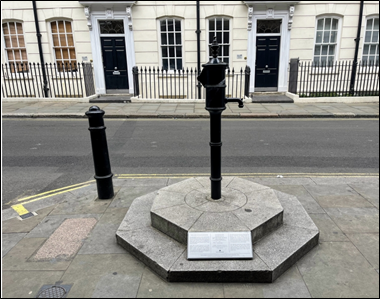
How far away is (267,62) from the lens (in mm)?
14133

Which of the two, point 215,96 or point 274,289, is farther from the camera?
point 215,96

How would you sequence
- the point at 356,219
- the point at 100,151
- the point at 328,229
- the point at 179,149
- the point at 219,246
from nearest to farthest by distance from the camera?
the point at 219,246, the point at 328,229, the point at 356,219, the point at 100,151, the point at 179,149

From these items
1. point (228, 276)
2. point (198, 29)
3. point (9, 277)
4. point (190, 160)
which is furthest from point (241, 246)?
point (198, 29)

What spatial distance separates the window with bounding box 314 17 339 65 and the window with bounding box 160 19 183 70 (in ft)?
21.7

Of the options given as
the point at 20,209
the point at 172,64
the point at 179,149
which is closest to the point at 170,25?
the point at 172,64

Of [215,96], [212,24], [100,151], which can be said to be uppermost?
[212,24]

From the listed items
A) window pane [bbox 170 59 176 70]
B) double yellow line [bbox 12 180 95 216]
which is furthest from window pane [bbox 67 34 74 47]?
double yellow line [bbox 12 180 95 216]

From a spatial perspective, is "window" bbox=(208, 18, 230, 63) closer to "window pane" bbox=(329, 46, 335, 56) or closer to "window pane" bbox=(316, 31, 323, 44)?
"window pane" bbox=(316, 31, 323, 44)

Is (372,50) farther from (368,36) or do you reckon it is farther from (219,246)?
(219,246)

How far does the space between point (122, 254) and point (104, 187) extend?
1.36 metres

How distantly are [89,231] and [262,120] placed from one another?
7917mm

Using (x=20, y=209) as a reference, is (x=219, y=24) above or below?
above

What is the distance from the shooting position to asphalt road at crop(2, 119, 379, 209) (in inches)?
205

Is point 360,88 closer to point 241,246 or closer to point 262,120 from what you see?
point 262,120
